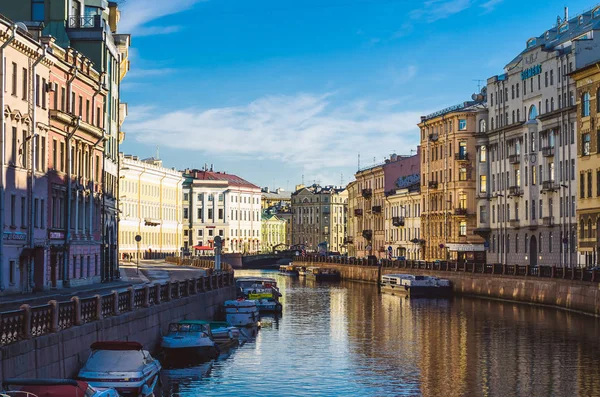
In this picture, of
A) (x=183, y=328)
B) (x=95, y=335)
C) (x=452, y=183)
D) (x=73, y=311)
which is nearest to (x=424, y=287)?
(x=452, y=183)

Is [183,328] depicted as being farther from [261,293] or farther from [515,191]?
[515,191]

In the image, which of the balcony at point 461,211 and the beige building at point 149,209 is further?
the beige building at point 149,209

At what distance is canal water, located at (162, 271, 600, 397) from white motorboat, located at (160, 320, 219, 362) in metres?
0.76

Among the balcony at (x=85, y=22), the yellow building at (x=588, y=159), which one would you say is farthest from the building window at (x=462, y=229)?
the balcony at (x=85, y=22)

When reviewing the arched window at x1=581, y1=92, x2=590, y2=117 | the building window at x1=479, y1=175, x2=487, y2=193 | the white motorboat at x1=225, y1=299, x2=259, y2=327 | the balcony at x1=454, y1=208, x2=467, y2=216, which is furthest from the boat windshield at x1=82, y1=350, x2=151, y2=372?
the balcony at x1=454, y1=208, x2=467, y2=216

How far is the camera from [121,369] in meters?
32.9

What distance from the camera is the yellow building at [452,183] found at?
127062 mm

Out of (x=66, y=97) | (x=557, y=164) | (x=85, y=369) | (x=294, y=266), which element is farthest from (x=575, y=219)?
(x=294, y=266)

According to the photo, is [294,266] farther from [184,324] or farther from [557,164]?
[184,324]

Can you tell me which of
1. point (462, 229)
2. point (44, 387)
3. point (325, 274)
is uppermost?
point (462, 229)

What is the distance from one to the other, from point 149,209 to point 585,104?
94278 millimetres

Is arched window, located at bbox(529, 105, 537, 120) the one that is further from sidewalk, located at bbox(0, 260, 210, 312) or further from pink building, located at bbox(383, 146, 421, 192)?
pink building, located at bbox(383, 146, 421, 192)

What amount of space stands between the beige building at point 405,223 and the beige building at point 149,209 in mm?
35039

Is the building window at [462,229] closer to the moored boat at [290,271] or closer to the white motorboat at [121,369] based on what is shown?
the moored boat at [290,271]
